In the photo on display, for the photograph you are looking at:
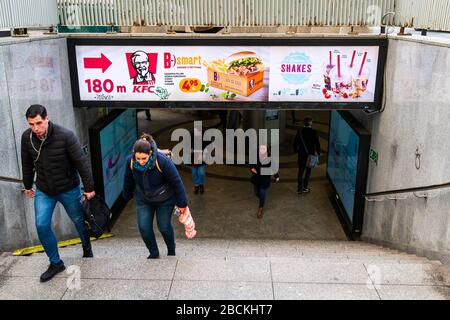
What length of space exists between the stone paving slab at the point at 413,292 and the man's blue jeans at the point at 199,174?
6.09 metres

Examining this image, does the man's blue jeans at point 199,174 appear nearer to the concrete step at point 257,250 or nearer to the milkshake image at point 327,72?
the concrete step at point 257,250

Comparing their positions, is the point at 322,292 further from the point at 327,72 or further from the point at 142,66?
the point at 142,66

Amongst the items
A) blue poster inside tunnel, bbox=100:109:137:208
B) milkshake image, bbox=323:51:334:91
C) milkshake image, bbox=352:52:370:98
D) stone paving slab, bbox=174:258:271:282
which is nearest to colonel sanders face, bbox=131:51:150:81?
blue poster inside tunnel, bbox=100:109:137:208

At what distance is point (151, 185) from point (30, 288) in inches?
58.1

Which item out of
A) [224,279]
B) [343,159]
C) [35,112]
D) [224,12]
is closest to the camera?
[35,112]

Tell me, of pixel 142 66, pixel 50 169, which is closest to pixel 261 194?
pixel 142 66

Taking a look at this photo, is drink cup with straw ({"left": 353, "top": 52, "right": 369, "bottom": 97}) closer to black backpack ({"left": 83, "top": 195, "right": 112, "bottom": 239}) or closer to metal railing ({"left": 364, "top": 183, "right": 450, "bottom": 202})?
metal railing ({"left": 364, "top": 183, "right": 450, "bottom": 202})

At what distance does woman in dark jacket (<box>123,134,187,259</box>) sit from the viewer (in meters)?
4.55

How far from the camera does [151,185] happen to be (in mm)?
4758

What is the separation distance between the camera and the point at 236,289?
441 cm

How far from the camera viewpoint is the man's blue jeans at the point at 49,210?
180 inches

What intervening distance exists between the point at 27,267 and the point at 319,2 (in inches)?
218

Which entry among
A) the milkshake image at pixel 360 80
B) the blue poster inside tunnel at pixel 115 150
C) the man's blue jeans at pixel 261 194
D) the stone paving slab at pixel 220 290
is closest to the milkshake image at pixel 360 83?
the milkshake image at pixel 360 80

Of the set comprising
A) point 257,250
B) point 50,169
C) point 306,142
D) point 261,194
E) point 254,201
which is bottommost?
point 254,201
